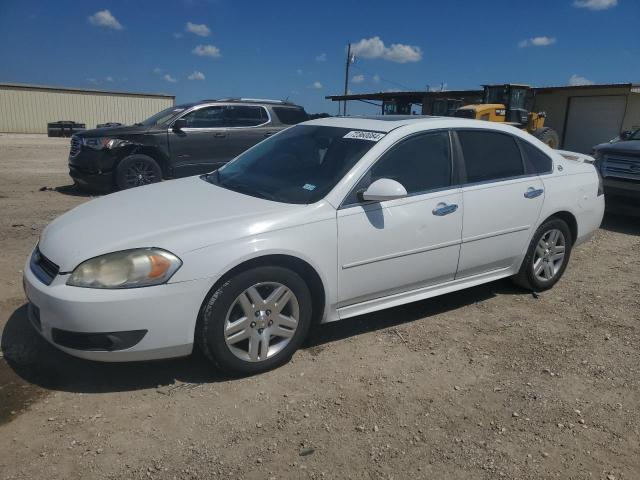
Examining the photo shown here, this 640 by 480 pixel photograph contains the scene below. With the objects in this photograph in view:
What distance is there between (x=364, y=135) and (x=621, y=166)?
5790 millimetres

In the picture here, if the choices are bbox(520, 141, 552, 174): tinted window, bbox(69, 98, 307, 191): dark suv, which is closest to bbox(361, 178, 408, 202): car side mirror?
bbox(520, 141, 552, 174): tinted window

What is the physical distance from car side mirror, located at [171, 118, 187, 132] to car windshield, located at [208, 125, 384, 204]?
541 centimetres

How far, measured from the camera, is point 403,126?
396 cm

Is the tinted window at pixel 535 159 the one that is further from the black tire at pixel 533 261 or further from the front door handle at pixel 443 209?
the front door handle at pixel 443 209

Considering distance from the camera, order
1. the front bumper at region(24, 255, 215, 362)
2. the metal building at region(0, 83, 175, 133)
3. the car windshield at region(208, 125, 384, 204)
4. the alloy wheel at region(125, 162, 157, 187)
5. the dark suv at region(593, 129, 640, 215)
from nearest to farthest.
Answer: the front bumper at region(24, 255, 215, 362) < the car windshield at region(208, 125, 384, 204) < the dark suv at region(593, 129, 640, 215) < the alloy wheel at region(125, 162, 157, 187) < the metal building at region(0, 83, 175, 133)

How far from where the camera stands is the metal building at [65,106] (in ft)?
137

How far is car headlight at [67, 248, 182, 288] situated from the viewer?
9.62ft

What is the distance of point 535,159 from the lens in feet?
15.4

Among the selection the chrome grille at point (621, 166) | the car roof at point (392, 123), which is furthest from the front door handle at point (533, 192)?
the chrome grille at point (621, 166)

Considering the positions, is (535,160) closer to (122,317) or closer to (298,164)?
(298,164)

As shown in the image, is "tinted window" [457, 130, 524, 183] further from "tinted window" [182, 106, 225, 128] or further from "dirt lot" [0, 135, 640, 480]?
"tinted window" [182, 106, 225, 128]

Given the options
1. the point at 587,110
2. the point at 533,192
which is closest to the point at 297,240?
the point at 533,192

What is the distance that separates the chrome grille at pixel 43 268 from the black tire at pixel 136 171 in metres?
6.05

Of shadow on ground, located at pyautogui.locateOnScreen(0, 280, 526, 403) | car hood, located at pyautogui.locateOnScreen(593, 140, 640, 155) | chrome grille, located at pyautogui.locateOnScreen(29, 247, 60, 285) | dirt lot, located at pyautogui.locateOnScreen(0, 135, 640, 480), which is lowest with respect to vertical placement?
dirt lot, located at pyautogui.locateOnScreen(0, 135, 640, 480)
